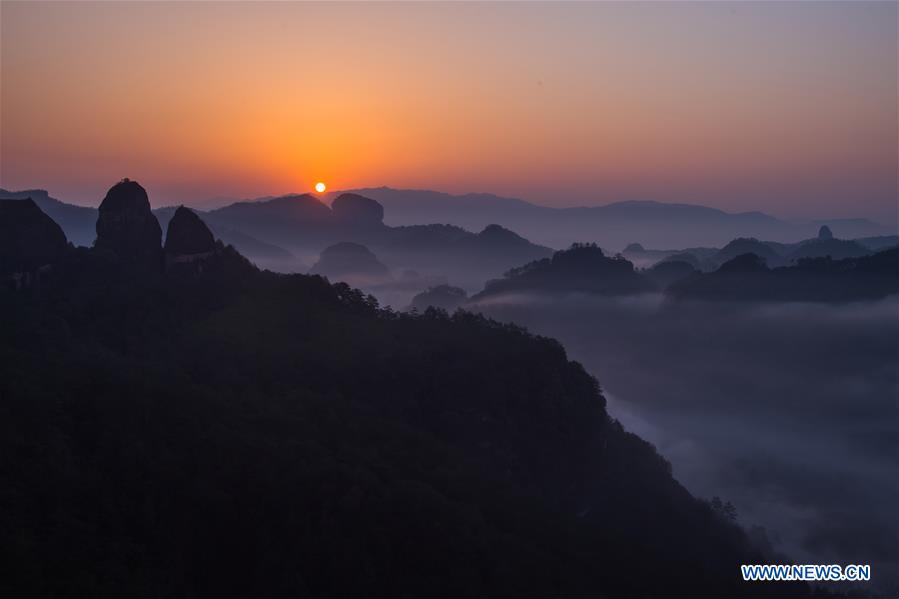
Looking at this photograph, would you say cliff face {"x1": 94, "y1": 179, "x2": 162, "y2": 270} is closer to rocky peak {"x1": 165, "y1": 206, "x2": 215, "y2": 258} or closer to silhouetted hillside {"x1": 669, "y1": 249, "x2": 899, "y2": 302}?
rocky peak {"x1": 165, "y1": 206, "x2": 215, "y2": 258}

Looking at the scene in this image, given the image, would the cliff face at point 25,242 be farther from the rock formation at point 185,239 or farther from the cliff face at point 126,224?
the rock formation at point 185,239

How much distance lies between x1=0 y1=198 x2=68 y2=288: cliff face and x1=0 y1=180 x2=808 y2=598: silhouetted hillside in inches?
46.4

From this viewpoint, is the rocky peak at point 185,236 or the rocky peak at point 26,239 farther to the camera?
the rocky peak at point 185,236

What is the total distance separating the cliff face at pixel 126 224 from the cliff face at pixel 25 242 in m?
4.78

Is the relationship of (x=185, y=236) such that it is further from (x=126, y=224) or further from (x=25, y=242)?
(x=25, y=242)

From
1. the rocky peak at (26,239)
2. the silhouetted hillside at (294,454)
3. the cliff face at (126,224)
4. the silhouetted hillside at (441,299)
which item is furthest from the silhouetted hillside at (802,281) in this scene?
the rocky peak at (26,239)

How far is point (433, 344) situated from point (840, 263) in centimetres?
16474

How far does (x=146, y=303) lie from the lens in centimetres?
4594

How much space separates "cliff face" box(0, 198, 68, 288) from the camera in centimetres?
4541

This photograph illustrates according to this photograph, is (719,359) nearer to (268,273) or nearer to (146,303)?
(268,273)

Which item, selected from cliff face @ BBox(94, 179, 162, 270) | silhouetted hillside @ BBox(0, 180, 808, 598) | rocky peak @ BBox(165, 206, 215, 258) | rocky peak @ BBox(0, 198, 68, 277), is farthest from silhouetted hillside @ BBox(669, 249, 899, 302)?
rocky peak @ BBox(0, 198, 68, 277)

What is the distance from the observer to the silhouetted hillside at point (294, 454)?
2402 centimetres

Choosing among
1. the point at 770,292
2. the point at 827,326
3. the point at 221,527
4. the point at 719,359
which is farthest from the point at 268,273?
the point at 770,292

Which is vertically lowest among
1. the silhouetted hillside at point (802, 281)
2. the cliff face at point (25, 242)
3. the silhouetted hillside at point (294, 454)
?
the silhouetted hillside at point (294, 454)
